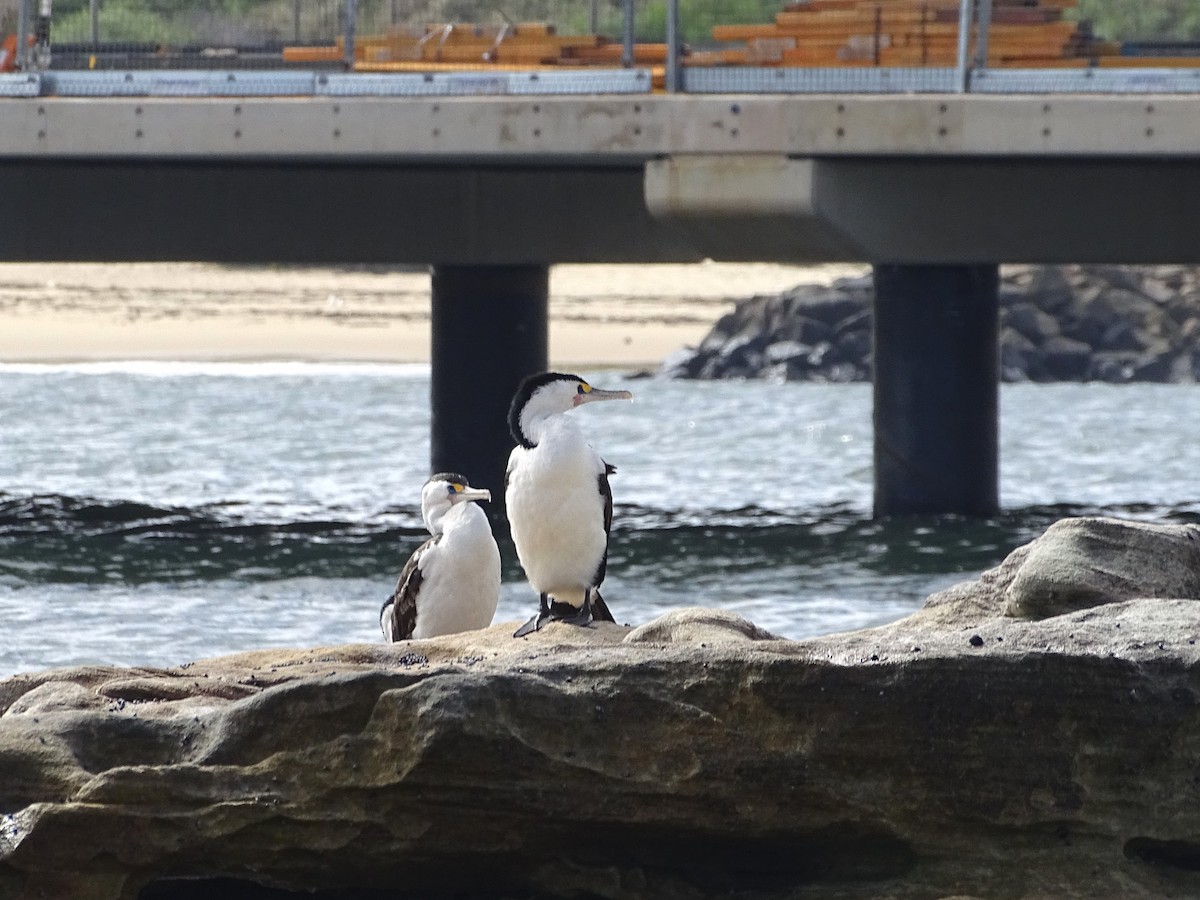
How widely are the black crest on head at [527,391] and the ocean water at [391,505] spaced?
5.03 metres

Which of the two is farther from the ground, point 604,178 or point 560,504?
point 604,178

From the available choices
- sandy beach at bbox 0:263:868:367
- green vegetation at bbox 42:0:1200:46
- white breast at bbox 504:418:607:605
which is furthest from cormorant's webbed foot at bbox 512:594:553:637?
sandy beach at bbox 0:263:868:367

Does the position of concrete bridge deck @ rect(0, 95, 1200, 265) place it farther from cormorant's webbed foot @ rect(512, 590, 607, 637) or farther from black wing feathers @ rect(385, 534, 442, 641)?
cormorant's webbed foot @ rect(512, 590, 607, 637)

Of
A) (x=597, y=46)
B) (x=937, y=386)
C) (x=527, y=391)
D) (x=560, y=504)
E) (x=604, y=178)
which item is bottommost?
(x=937, y=386)

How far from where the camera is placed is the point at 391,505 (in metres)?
22.0

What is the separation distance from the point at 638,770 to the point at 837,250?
11279mm

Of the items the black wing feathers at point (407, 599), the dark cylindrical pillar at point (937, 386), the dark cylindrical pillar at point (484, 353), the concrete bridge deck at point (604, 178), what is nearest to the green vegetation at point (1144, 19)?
the concrete bridge deck at point (604, 178)

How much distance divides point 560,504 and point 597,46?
25.9ft

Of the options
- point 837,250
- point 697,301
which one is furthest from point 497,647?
point 697,301

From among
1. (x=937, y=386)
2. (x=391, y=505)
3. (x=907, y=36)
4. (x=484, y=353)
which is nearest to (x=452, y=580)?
(x=907, y=36)

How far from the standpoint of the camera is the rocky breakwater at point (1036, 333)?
42.5 m

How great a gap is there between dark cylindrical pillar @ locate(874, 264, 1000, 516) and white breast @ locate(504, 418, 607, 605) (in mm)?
10078

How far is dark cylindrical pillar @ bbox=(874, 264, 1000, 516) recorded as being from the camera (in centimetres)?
1831

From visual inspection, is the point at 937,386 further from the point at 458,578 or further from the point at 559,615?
the point at 559,615
